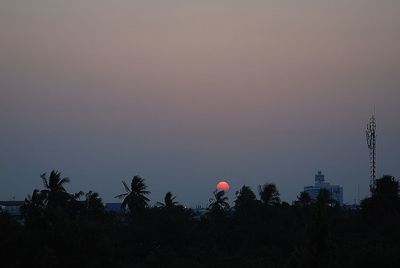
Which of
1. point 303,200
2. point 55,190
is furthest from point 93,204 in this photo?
point 303,200

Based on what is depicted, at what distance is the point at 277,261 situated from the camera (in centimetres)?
4912

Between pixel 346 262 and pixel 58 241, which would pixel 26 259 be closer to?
pixel 58 241

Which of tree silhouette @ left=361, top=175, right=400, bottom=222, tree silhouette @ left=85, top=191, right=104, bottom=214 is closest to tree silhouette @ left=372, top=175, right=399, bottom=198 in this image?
tree silhouette @ left=361, top=175, right=400, bottom=222

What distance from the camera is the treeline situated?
31297 millimetres

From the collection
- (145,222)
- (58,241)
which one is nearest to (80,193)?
(145,222)

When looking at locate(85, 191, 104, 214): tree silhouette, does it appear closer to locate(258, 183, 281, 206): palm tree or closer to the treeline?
the treeline

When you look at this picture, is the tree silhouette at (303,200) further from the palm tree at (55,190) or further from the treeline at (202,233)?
the palm tree at (55,190)

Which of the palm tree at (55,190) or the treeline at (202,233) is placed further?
the palm tree at (55,190)

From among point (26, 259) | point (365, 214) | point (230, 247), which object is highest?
point (365, 214)

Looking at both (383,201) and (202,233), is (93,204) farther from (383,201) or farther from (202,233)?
(383,201)

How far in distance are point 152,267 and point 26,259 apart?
1569cm

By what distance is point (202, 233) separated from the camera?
207 feet

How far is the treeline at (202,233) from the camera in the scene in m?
31.3

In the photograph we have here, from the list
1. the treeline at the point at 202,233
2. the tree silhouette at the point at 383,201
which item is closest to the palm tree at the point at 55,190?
the treeline at the point at 202,233
